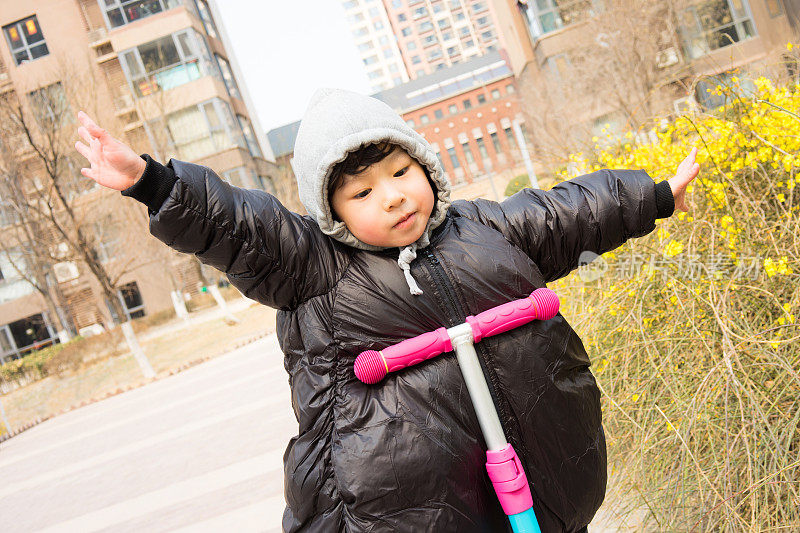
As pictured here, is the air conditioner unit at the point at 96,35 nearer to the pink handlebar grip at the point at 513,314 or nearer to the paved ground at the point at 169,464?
the paved ground at the point at 169,464

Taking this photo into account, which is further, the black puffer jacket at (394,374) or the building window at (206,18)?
the building window at (206,18)

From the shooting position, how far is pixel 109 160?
1.36 meters

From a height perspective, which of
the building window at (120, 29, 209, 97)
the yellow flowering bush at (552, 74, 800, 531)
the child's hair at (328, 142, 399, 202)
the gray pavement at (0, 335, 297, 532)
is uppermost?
the building window at (120, 29, 209, 97)

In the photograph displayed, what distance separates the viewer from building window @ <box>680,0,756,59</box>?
51.3 ft

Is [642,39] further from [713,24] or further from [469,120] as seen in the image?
[469,120]

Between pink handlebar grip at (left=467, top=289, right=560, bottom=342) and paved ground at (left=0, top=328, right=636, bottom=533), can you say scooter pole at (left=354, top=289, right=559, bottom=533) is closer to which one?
pink handlebar grip at (left=467, top=289, right=560, bottom=342)

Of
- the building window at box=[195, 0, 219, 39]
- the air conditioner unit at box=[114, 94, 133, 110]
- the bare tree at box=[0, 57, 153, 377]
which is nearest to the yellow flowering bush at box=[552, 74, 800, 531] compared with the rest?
the bare tree at box=[0, 57, 153, 377]

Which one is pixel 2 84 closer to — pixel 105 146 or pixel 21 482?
pixel 21 482

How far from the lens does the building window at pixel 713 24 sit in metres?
15.6

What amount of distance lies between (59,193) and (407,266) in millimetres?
13130

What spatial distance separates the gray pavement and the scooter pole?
92.5 inches

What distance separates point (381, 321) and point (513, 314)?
32 cm

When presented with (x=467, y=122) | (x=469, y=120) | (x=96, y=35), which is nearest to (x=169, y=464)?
(x=96, y=35)

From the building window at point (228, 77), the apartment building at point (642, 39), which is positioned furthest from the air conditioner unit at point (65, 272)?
the apartment building at point (642, 39)
